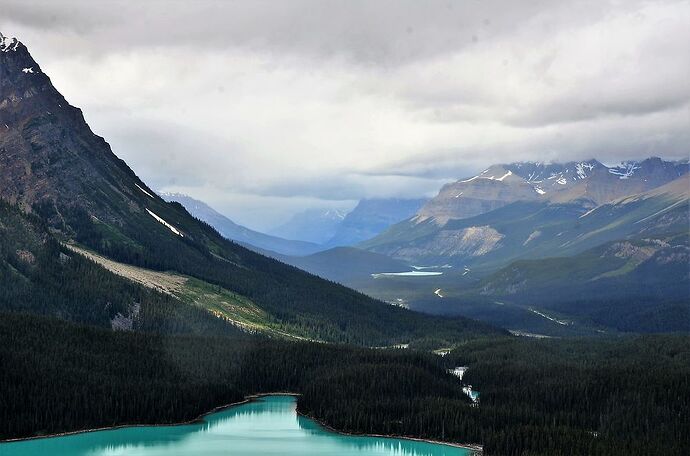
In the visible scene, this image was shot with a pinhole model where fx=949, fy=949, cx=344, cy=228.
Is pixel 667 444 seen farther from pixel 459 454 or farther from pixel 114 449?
pixel 114 449

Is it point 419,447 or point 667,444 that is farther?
point 419,447

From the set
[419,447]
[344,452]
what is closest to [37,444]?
[344,452]

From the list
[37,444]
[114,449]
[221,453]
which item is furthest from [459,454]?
[37,444]

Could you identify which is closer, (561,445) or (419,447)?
(561,445)

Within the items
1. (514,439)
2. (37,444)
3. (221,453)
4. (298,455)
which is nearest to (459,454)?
(514,439)

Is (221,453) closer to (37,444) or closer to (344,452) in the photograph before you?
(344,452)

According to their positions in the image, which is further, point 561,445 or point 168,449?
point 168,449

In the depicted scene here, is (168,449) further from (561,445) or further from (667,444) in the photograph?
(667,444)
